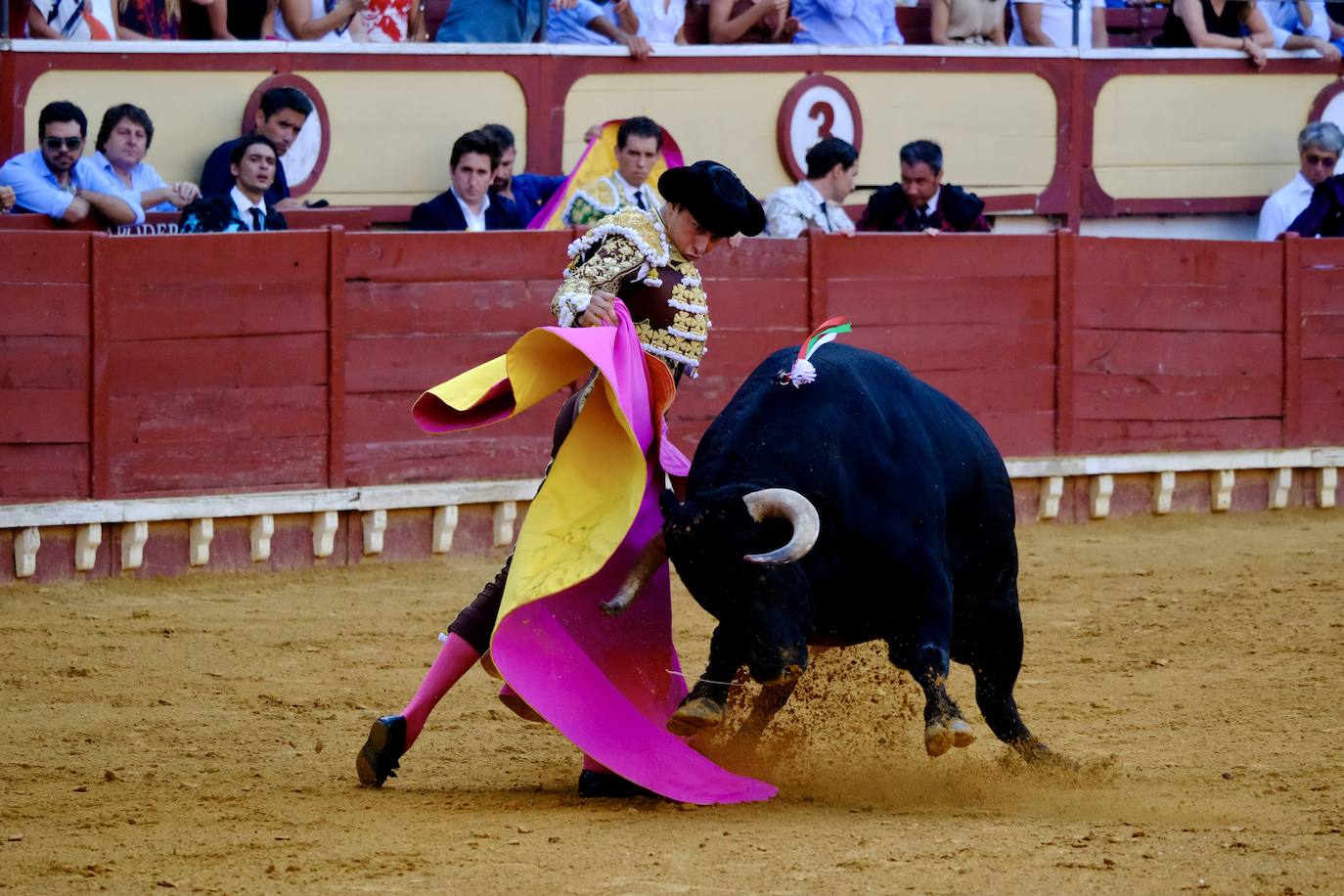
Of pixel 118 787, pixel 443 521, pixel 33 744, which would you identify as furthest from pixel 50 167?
pixel 118 787

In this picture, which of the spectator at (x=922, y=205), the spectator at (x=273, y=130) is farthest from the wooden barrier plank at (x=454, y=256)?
the spectator at (x=922, y=205)

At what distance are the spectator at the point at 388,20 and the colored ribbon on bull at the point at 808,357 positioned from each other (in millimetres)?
3976

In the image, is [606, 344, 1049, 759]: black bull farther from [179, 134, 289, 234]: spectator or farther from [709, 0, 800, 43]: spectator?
[709, 0, 800, 43]: spectator

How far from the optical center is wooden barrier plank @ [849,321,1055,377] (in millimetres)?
7465

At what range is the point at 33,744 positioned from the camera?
14.0 ft

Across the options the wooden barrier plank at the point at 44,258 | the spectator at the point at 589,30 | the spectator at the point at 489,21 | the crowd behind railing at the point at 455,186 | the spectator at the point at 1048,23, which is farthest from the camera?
the spectator at the point at 1048,23

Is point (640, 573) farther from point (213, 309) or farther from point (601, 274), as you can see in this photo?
point (213, 309)

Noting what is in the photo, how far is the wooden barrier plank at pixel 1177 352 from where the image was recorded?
7.91 m

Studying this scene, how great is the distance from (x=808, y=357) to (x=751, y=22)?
4.63 metres

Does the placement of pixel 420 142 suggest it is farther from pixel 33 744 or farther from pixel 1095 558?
pixel 33 744

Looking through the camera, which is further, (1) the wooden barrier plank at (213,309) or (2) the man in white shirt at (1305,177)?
(2) the man in white shirt at (1305,177)

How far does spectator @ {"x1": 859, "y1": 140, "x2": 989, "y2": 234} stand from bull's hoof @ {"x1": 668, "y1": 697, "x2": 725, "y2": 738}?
4350 millimetres

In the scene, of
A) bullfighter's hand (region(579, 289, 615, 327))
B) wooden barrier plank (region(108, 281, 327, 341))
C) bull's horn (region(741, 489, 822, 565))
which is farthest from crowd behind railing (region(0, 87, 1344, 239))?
bull's horn (region(741, 489, 822, 565))

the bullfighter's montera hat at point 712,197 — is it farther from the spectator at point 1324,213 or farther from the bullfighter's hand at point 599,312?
the spectator at point 1324,213
